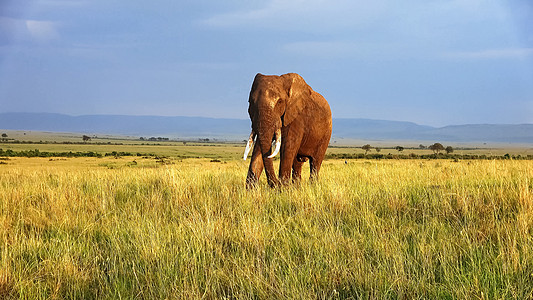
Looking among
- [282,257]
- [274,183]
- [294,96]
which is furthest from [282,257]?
[294,96]

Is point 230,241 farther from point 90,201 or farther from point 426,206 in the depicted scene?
point 90,201

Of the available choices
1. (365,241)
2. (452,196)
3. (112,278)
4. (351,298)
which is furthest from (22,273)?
(452,196)

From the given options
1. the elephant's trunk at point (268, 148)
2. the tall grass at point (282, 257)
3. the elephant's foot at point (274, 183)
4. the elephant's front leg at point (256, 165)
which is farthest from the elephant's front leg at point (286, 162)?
the tall grass at point (282, 257)

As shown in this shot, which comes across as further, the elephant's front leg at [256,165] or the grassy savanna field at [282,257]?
the elephant's front leg at [256,165]

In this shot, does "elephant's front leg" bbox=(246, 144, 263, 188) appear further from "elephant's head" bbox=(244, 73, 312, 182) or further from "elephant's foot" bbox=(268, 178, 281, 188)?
"elephant's foot" bbox=(268, 178, 281, 188)

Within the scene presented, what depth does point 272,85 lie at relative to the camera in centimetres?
881

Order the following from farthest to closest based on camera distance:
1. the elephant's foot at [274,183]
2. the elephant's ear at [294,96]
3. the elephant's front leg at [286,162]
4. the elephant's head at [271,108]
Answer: the elephant's ear at [294,96] < the elephant's front leg at [286,162] < the elephant's foot at [274,183] < the elephant's head at [271,108]

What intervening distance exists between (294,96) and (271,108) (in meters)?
0.79

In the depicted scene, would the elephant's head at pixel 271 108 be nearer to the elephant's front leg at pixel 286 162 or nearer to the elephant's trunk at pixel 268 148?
the elephant's trunk at pixel 268 148

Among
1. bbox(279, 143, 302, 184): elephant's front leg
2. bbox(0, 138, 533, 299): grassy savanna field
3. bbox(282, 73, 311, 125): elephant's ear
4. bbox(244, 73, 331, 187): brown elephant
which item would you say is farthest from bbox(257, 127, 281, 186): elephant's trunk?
bbox(0, 138, 533, 299): grassy savanna field

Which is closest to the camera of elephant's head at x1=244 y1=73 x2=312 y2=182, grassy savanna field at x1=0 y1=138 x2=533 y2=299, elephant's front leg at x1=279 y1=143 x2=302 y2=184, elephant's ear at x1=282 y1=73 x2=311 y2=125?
grassy savanna field at x1=0 y1=138 x2=533 y2=299

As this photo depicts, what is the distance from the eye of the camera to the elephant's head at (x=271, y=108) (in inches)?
341

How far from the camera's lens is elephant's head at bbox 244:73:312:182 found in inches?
341

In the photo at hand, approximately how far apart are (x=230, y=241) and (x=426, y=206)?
10.3ft
